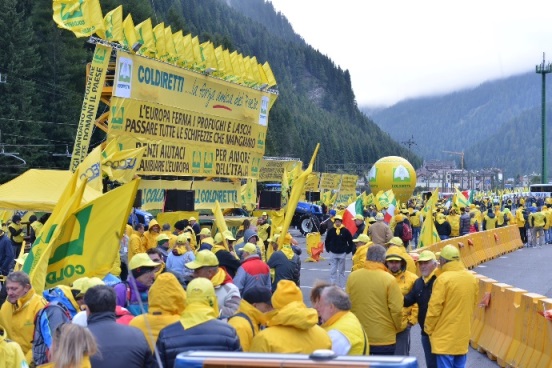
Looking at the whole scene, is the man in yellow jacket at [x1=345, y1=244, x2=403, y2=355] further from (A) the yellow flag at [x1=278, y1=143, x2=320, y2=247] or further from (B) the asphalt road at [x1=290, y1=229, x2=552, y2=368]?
(B) the asphalt road at [x1=290, y1=229, x2=552, y2=368]

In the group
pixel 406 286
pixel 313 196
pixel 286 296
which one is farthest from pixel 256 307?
pixel 313 196

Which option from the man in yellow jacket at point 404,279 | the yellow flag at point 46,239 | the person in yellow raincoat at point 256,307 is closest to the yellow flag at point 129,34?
the yellow flag at point 46,239

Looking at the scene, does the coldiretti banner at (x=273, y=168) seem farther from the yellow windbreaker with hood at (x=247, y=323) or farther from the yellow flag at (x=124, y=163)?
the yellow windbreaker with hood at (x=247, y=323)

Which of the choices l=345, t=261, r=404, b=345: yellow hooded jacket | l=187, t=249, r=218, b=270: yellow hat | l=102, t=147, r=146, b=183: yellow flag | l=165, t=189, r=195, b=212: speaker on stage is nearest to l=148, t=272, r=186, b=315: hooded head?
l=187, t=249, r=218, b=270: yellow hat

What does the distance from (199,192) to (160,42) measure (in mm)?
4862

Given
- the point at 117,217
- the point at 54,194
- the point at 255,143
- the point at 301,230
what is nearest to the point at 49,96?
the point at 301,230

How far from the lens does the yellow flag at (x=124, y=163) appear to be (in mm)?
18875

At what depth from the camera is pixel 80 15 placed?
19.5m

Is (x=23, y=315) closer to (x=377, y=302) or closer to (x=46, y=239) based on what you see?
(x=46, y=239)

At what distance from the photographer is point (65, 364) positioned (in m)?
4.24

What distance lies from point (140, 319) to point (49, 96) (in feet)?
156

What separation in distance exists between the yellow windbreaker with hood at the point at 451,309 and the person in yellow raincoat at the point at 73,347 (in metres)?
4.21

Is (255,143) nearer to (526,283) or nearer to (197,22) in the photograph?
(526,283)

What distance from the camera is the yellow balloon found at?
55.8 metres
